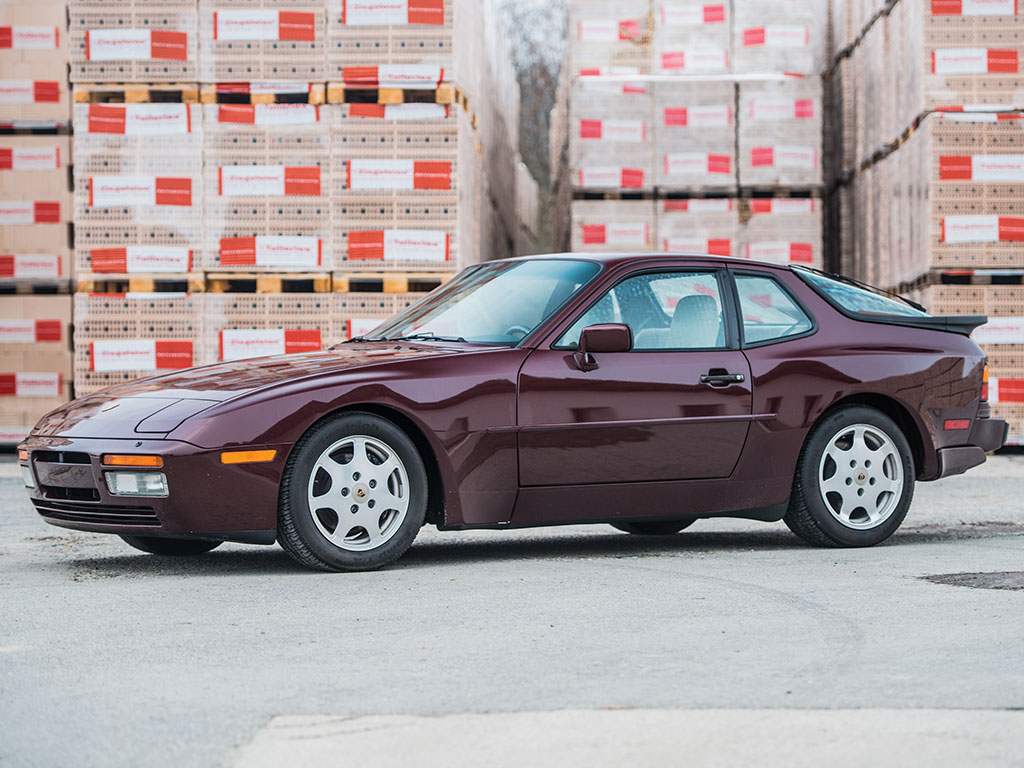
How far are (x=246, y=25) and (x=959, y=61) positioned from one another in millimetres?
5905

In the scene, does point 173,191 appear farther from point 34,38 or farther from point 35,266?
point 34,38

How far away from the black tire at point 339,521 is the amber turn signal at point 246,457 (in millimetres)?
98

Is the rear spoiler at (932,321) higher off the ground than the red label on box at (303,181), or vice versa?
the red label on box at (303,181)

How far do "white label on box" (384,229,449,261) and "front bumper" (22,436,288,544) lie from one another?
6.23 metres

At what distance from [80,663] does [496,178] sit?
12872 mm

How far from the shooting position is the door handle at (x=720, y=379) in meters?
6.64

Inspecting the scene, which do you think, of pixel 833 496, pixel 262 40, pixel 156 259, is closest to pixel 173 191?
pixel 156 259

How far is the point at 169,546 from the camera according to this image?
6.70 metres

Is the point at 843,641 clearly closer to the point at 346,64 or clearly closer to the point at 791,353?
the point at 791,353

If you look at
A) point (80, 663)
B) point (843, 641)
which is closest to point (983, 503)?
point (843, 641)

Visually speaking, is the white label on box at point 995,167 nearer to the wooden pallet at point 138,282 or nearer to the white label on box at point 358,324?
the white label on box at point 358,324

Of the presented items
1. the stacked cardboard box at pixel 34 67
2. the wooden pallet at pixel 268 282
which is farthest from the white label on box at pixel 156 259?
the stacked cardboard box at pixel 34 67

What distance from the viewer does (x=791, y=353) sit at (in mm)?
6922

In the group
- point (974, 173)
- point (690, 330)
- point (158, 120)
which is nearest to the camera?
point (690, 330)
